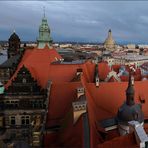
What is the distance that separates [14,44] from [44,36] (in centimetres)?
1845

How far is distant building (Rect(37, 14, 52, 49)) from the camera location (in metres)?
47.1

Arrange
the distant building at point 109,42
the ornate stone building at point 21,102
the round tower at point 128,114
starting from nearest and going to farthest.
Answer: the round tower at point 128,114 → the ornate stone building at point 21,102 → the distant building at point 109,42

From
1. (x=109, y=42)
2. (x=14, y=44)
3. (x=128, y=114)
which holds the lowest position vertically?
(x=128, y=114)

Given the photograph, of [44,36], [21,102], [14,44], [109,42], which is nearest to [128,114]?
[21,102]

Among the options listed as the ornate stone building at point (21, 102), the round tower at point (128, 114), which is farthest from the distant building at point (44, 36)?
the round tower at point (128, 114)

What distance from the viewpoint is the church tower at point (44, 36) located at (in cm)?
4712

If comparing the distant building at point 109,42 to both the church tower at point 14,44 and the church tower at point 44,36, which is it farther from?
the church tower at point 44,36

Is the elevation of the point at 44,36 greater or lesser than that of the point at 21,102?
greater

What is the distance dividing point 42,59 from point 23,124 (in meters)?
8.65

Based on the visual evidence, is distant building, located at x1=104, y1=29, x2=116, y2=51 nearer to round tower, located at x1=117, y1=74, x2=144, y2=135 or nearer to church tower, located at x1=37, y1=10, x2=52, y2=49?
church tower, located at x1=37, y1=10, x2=52, y2=49

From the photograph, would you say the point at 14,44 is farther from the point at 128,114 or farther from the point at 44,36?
the point at 128,114

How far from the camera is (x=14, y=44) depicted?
64500mm

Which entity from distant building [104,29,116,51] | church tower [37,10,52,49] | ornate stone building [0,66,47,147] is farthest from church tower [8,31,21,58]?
distant building [104,29,116,51]

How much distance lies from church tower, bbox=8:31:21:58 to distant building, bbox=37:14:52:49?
55.5 ft
